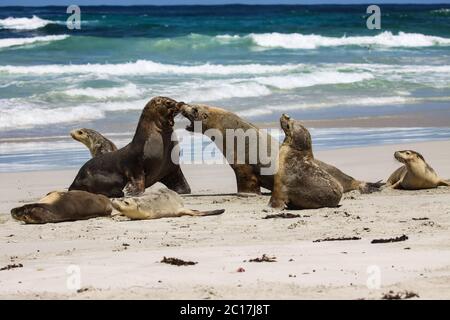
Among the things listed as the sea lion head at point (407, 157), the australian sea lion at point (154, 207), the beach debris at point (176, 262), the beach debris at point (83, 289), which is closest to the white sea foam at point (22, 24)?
the sea lion head at point (407, 157)

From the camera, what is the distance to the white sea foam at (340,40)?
150ft

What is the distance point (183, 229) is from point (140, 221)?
77 centimetres

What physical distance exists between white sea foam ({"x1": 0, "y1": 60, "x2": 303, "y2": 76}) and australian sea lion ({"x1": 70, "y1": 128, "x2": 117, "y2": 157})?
642 inches

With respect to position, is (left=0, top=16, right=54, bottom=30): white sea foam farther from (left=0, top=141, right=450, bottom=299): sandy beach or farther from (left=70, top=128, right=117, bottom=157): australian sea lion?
(left=0, top=141, right=450, bottom=299): sandy beach

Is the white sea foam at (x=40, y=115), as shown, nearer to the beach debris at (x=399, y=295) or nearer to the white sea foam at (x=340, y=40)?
the beach debris at (x=399, y=295)

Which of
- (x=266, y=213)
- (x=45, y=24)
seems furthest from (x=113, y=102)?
(x=45, y=24)

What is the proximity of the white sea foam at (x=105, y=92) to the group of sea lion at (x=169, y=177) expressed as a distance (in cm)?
1018

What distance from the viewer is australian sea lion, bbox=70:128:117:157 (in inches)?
513

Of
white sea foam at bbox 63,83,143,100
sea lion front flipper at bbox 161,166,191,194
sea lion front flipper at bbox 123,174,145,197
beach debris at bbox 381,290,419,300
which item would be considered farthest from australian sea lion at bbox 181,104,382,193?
white sea foam at bbox 63,83,143,100

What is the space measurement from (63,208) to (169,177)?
2362mm

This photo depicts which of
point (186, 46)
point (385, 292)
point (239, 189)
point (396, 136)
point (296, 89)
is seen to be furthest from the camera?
point (186, 46)

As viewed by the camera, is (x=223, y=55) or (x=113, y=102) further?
(x=223, y=55)

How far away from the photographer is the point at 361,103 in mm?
23047

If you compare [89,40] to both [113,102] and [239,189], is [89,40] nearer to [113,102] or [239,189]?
[113,102]
